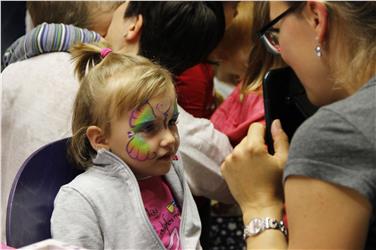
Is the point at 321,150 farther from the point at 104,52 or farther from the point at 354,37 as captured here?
the point at 104,52

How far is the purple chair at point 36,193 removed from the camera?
3.79ft

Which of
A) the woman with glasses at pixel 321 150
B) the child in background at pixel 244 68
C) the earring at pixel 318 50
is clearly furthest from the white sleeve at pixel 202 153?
the earring at pixel 318 50

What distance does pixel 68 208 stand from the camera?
1.16m

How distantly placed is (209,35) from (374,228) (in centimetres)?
88

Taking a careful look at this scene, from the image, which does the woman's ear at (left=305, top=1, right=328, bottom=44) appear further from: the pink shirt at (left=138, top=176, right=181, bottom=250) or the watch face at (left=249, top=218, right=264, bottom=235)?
the pink shirt at (left=138, top=176, right=181, bottom=250)

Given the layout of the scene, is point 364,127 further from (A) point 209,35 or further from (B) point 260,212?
(A) point 209,35

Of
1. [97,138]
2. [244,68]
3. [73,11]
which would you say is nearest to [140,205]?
[97,138]

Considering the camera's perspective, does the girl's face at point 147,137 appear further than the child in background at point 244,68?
No

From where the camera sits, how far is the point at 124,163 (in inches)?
48.6

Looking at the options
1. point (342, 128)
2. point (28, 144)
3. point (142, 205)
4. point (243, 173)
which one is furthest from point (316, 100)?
point (28, 144)

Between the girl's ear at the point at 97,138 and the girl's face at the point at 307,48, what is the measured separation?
16.6 inches

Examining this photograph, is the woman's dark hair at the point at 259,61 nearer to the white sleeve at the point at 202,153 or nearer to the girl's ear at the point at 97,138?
the white sleeve at the point at 202,153

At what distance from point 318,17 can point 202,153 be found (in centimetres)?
63

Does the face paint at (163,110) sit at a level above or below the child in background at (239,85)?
above
